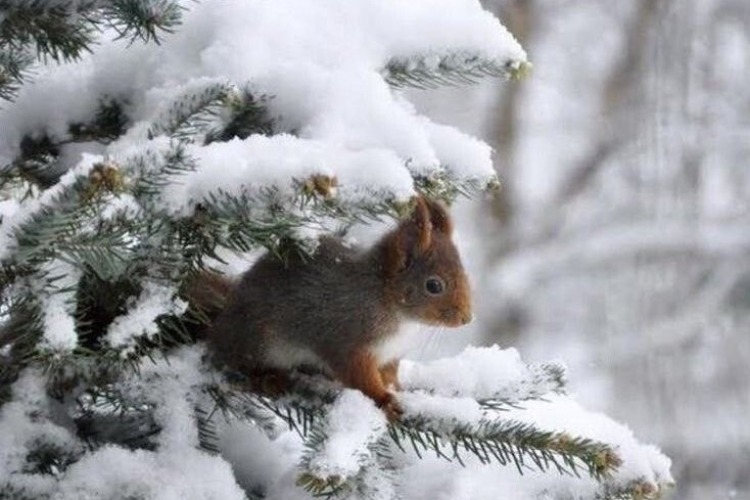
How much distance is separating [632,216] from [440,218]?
463 cm

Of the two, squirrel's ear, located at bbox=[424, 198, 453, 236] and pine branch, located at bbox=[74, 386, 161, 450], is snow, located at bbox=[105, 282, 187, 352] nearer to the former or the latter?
pine branch, located at bbox=[74, 386, 161, 450]

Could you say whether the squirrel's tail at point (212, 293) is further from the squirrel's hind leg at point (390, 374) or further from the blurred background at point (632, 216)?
the blurred background at point (632, 216)

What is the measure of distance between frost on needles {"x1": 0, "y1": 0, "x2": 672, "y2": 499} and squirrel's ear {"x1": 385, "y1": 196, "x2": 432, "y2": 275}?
5.6 inches

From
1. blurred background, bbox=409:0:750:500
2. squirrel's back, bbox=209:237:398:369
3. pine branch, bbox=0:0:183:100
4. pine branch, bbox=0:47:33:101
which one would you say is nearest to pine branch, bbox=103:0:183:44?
pine branch, bbox=0:0:183:100

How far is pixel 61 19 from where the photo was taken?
3.95 feet

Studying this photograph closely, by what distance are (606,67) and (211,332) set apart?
17.2 feet

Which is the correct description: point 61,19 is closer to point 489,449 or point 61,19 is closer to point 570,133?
point 489,449

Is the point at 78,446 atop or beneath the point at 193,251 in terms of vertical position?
beneath

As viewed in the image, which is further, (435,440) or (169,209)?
(435,440)

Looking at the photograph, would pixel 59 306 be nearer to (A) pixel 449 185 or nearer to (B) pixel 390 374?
(A) pixel 449 185

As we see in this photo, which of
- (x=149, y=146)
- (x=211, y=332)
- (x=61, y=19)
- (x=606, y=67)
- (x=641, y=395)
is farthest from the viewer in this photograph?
(x=606, y=67)

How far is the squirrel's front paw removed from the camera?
4.24 ft

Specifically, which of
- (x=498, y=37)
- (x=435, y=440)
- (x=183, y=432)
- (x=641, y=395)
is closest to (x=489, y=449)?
(x=435, y=440)

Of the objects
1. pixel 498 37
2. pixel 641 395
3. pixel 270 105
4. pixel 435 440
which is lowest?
pixel 641 395
